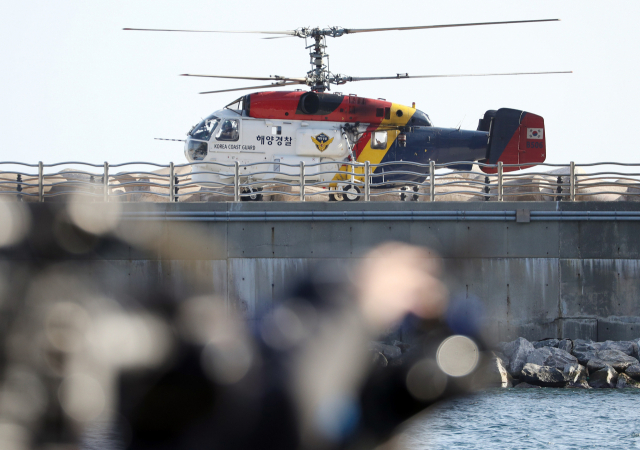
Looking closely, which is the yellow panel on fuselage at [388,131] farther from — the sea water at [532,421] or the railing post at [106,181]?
the sea water at [532,421]

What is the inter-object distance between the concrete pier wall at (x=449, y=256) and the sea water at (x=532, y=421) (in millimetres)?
2370

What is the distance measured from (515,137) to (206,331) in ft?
35.8

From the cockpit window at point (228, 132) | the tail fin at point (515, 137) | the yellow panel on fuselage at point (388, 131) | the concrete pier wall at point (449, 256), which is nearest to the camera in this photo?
the concrete pier wall at point (449, 256)

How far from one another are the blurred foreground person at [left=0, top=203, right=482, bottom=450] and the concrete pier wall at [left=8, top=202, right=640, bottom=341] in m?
0.25

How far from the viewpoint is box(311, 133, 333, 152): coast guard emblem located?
62.9 feet

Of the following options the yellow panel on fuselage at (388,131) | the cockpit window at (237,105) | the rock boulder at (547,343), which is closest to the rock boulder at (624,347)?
the rock boulder at (547,343)

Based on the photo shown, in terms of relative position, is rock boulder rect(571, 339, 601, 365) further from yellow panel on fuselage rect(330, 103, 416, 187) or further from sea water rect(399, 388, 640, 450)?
yellow panel on fuselage rect(330, 103, 416, 187)

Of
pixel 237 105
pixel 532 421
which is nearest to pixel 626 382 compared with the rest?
pixel 532 421

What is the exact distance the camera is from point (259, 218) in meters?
15.7

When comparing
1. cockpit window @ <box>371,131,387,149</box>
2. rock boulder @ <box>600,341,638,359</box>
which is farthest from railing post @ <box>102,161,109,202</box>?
rock boulder @ <box>600,341,638,359</box>

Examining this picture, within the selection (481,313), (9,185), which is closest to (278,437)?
(481,313)

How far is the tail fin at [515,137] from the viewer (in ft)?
68.2

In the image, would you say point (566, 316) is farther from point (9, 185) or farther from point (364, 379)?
point (9, 185)

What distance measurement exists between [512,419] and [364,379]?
11.2ft
